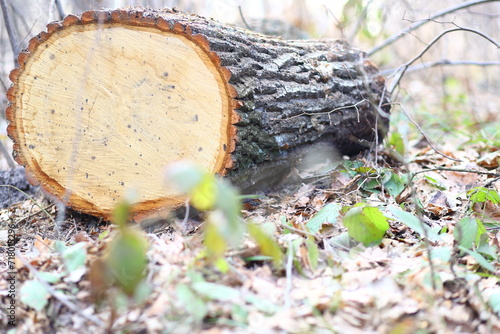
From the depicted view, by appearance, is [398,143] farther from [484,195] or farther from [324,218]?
[324,218]

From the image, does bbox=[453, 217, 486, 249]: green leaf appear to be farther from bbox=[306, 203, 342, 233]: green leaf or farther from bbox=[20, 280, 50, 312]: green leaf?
bbox=[20, 280, 50, 312]: green leaf

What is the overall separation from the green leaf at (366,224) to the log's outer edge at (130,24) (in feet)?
2.13

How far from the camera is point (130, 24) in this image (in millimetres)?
2201

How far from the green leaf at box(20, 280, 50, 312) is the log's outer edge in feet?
2.77

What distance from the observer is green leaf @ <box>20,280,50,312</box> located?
4.84 feet

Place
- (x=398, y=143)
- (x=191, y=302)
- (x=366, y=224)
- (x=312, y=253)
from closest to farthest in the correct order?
1. (x=191, y=302)
2. (x=312, y=253)
3. (x=366, y=224)
4. (x=398, y=143)

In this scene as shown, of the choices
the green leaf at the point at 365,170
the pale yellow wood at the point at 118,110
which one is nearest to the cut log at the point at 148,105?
the pale yellow wood at the point at 118,110

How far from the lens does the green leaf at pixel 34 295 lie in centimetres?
147

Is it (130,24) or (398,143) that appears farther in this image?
(398,143)

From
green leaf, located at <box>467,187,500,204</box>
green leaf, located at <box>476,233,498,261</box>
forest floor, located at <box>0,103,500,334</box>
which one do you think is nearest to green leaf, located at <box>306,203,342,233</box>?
forest floor, located at <box>0,103,500,334</box>

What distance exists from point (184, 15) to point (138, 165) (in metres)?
0.83

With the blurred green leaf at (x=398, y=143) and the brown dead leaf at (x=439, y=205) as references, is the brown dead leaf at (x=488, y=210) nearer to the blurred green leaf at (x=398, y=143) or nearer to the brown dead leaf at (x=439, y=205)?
the brown dead leaf at (x=439, y=205)

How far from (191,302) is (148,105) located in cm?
124

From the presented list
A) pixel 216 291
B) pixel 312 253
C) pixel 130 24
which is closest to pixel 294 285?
pixel 312 253
